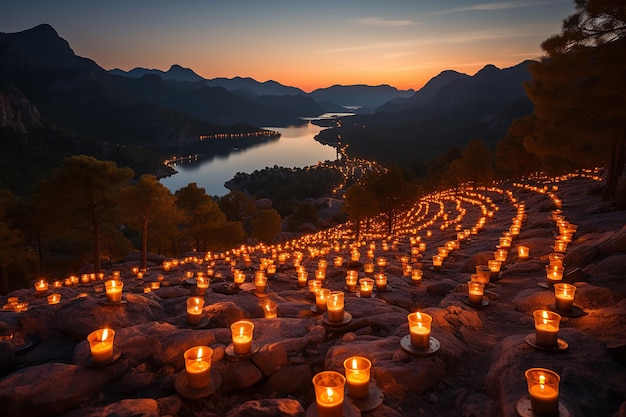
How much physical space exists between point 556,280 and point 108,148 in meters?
102

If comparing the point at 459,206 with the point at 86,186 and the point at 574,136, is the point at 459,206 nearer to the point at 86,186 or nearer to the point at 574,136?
the point at 574,136

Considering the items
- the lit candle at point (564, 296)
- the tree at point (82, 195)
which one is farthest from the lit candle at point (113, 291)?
the tree at point (82, 195)

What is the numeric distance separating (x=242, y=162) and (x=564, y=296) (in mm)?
132382

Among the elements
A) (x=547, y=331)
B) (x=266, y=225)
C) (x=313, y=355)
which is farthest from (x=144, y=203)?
(x=547, y=331)

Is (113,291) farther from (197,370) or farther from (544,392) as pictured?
(544,392)

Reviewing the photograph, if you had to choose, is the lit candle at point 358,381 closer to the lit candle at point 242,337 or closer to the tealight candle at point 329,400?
the tealight candle at point 329,400

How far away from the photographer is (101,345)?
11.8ft

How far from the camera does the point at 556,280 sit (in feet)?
20.4

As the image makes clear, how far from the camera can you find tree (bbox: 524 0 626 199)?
10.7m

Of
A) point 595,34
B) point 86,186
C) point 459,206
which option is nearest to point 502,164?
point 459,206

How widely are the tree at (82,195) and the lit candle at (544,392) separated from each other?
19.0m

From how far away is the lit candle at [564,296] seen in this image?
4.99 meters

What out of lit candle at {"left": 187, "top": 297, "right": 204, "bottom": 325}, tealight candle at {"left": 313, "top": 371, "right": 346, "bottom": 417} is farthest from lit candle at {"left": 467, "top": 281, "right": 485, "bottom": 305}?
lit candle at {"left": 187, "top": 297, "right": 204, "bottom": 325}

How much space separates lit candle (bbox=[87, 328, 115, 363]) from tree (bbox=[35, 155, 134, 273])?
52.6ft
